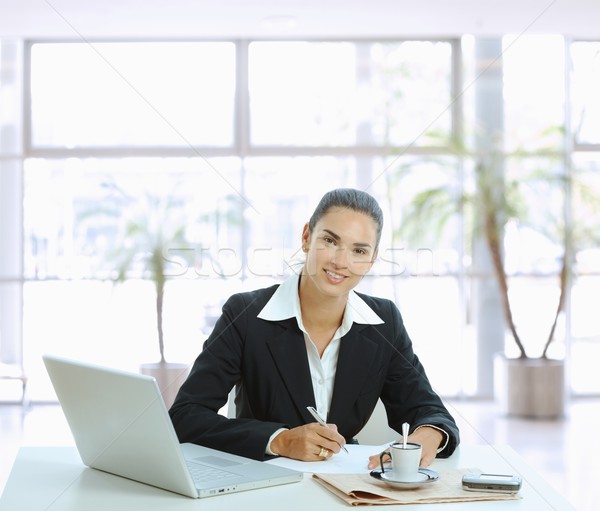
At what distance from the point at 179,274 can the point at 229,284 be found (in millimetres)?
406

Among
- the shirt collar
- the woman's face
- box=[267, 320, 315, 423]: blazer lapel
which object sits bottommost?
box=[267, 320, 315, 423]: blazer lapel

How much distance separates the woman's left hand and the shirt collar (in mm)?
389

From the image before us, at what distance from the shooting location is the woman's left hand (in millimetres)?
1717

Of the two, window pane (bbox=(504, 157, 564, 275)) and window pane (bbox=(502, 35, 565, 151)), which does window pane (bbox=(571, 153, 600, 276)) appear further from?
window pane (bbox=(502, 35, 565, 151))

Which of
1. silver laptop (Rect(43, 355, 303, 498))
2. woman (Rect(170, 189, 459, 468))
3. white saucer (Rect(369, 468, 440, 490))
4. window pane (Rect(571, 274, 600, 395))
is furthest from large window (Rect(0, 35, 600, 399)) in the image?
white saucer (Rect(369, 468, 440, 490))

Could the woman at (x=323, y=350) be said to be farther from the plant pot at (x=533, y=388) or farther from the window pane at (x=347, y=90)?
the window pane at (x=347, y=90)

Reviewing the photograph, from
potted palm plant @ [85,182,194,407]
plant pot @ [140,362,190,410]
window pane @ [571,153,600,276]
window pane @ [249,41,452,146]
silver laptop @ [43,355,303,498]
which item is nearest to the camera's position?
silver laptop @ [43,355,303,498]

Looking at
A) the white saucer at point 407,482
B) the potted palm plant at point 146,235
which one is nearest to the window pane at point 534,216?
the potted palm plant at point 146,235

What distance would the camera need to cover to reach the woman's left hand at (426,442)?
1717 millimetres

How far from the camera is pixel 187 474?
1.44 m

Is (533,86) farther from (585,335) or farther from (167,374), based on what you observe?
(167,374)

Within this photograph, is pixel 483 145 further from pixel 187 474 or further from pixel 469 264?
pixel 187 474

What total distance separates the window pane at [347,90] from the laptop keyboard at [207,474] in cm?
467

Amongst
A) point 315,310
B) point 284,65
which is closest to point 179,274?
point 284,65
